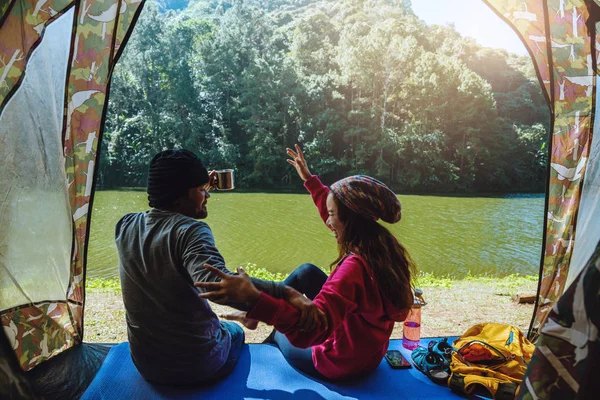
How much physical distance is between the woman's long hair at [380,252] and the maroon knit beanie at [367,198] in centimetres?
4

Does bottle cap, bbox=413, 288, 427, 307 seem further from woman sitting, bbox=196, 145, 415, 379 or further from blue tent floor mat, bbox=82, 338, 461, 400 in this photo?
woman sitting, bbox=196, 145, 415, 379

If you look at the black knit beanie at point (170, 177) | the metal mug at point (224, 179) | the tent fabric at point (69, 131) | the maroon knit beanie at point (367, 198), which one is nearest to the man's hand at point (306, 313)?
the maroon knit beanie at point (367, 198)

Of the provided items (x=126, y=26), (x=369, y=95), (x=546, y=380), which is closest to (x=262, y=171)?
(x=369, y=95)

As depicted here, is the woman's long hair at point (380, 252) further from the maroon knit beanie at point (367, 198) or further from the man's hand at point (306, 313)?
the man's hand at point (306, 313)

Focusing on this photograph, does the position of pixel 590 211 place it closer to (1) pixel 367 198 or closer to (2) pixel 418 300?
(2) pixel 418 300

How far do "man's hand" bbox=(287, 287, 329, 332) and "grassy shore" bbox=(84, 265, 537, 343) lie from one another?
226 cm

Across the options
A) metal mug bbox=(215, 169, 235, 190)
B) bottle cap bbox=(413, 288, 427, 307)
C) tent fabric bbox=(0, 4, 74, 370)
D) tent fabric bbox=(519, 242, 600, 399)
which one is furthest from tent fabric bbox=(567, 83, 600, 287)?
tent fabric bbox=(0, 4, 74, 370)

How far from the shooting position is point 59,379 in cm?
212

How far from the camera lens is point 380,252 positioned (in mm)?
1551

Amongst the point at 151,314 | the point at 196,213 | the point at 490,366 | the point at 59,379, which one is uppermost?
the point at 196,213

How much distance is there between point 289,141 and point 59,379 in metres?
17.8

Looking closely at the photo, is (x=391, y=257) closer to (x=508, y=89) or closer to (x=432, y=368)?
(x=432, y=368)

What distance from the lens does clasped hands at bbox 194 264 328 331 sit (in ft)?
3.43

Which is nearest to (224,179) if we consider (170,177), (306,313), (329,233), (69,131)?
(170,177)
